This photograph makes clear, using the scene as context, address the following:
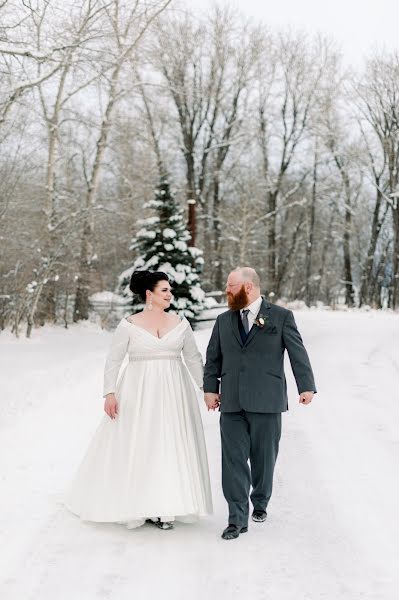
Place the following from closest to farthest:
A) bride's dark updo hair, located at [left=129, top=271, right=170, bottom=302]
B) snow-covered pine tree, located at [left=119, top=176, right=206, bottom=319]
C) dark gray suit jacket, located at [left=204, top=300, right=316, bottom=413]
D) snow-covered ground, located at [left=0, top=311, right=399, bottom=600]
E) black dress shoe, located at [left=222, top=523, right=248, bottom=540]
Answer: snow-covered ground, located at [left=0, top=311, right=399, bottom=600]
black dress shoe, located at [left=222, top=523, right=248, bottom=540]
dark gray suit jacket, located at [left=204, top=300, right=316, bottom=413]
bride's dark updo hair, located at [left=129, top=271, right=170, bottom=302]
snow-covered pine tree, located at [left=119, top=176, right=206, bottom=319]

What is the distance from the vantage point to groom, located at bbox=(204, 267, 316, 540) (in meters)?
5.39

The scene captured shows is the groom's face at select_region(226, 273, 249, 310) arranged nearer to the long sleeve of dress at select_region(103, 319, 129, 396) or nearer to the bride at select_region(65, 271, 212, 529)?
the bride at select_region(65, 271, 212, 529)

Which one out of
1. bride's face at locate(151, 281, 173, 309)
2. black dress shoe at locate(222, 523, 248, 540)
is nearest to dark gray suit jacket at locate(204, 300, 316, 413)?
bride's face at locate(151, 281, 173, 309)

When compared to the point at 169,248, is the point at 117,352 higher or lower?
lower

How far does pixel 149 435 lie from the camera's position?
5363 mm

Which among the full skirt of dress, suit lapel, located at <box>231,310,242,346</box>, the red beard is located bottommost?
the full skirt of dress

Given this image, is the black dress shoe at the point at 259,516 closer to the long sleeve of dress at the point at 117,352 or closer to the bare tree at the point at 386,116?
the long sleeve of dress at the point at 117,352

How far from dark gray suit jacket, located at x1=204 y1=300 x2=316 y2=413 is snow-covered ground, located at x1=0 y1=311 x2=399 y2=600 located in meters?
0.89

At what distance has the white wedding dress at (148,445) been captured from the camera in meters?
5.25

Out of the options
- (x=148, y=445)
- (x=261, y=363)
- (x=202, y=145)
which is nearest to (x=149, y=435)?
(x=148, y=445)

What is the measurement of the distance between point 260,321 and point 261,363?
29 cm

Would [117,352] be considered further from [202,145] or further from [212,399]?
[202,145]

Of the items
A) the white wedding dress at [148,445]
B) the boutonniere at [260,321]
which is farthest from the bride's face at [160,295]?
the boutonniere at [260,321]

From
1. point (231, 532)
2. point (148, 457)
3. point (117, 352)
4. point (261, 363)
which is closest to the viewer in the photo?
point (231, 532)
